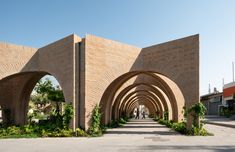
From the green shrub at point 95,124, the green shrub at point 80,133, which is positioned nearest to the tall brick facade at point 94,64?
the green shrub at point 95,124

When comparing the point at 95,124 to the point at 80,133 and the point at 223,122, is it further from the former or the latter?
the point at 223,122

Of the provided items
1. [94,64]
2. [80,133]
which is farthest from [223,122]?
[80,133]

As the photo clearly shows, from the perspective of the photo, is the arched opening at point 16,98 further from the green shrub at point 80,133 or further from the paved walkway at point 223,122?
the paved walkway at point 223,122

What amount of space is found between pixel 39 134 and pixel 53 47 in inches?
213

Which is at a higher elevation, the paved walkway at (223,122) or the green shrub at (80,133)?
the green shrub at (80,133)

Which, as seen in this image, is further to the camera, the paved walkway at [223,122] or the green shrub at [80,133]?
the paved walkway at [223,122]

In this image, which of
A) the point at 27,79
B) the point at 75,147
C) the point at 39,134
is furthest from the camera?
the point at 27,79

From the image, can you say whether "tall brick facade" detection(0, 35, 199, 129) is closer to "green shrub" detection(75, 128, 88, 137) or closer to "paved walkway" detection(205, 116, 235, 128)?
"green shrub" detection(75, 128, 88, 137)

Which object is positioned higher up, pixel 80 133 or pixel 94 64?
pixel 94 64

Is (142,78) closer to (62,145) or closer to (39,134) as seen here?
(39,134)

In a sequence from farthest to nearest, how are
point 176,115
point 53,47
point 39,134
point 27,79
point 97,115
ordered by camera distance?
point 176,115
point 27,79
point 53,47
point 97,115
point 39,134

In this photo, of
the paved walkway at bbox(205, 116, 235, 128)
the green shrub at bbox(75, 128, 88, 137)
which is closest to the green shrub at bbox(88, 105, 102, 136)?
the green shrub at bbox(75, 128, 88, 137)

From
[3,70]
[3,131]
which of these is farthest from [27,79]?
[3,131]

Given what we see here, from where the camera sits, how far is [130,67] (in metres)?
18.5
